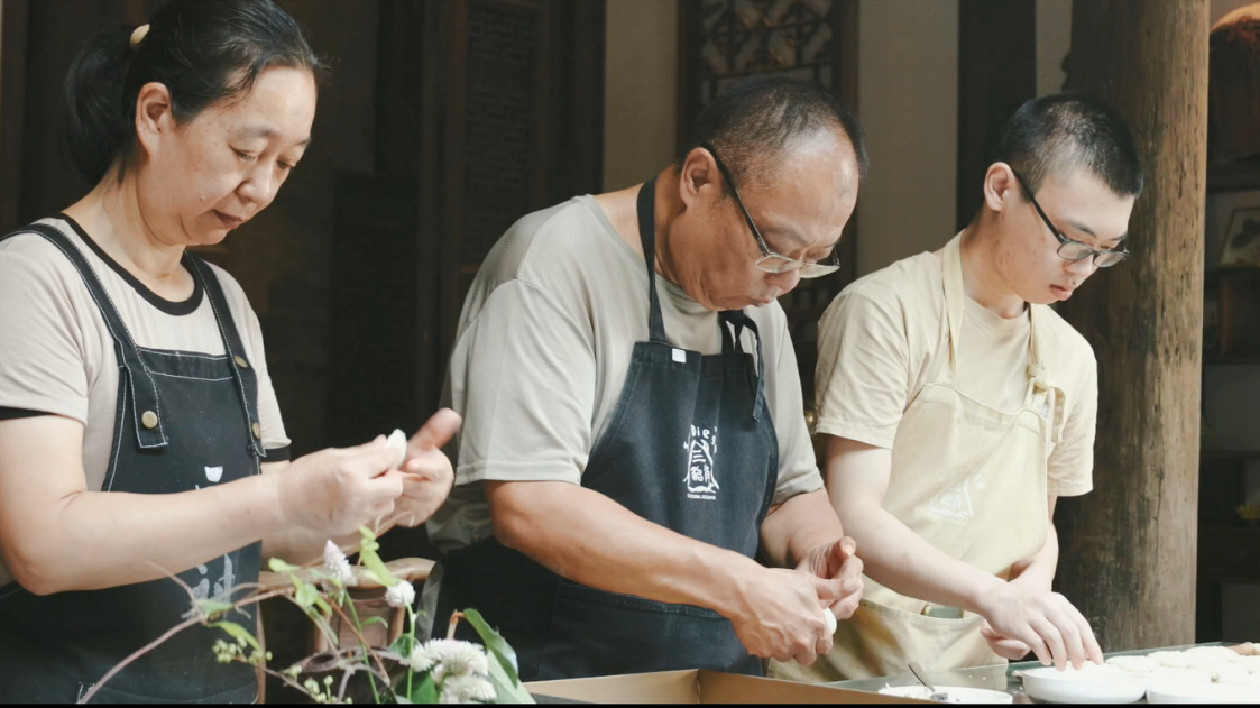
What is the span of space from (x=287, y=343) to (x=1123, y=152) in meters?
4.63

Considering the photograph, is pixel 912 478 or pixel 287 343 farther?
pixel 287 343

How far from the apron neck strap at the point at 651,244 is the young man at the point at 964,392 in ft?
1.64

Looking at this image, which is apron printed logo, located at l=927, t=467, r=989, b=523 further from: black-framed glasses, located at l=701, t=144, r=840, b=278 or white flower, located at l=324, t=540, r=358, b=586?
white flower, located at l=324, t=540, r=358, b=586

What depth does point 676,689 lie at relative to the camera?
203 centimetres

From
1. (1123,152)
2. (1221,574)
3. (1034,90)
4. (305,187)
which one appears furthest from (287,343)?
(1123,152)

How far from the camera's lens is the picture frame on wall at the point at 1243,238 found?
18.8ft

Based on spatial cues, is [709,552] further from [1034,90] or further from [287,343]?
[287,343]

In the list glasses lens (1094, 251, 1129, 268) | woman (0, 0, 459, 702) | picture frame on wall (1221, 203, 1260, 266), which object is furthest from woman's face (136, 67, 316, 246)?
picture frame on wall (1221, 203, 1260, 266)

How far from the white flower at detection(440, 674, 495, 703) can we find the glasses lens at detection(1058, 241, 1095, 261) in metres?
1.75

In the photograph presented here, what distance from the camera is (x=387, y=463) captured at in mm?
1782

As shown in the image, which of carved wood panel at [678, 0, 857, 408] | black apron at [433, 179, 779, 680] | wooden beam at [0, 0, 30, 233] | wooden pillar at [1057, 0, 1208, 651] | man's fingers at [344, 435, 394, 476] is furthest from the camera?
carved wood panel at [678, 0, 857, 408]

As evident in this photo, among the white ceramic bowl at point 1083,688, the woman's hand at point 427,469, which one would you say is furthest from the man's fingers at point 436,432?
the white ceramic bowl at point 1083,688

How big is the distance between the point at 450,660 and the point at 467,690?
0.13 feet

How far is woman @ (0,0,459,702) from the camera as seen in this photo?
1.79 metres
